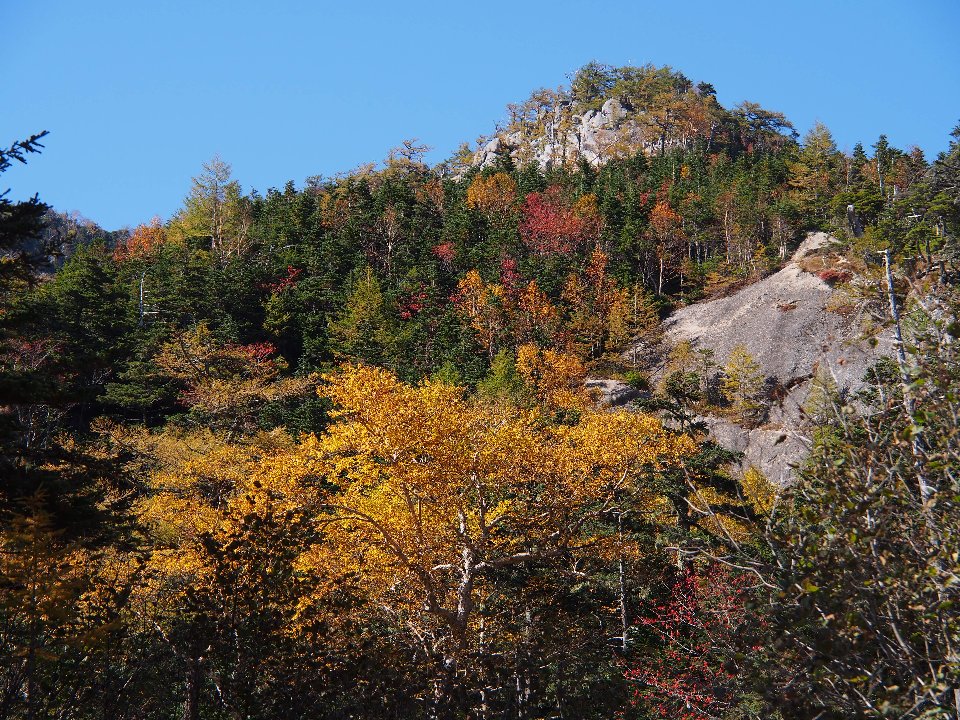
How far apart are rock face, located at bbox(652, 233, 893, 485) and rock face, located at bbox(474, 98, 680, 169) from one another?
3748 centimetres

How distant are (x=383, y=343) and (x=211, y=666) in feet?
110

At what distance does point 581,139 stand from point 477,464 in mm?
81154

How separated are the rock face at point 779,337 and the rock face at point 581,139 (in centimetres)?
3748

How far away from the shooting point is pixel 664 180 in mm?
63906

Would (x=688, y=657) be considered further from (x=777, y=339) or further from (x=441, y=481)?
(x=777, y=339)

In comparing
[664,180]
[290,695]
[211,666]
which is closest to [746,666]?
[290,695]

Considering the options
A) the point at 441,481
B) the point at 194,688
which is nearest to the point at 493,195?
the point at 441,481

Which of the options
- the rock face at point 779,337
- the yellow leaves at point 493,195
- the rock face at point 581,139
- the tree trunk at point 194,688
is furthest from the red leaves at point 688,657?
the rock face at point 581,139

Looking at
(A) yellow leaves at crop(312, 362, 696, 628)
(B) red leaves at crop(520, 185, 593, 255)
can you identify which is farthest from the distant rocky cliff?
(A) yellow leaves at crop(312, 362, 696, 628)

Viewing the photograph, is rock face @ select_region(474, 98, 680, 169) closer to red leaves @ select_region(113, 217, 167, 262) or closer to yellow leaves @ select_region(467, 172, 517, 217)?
yellow leaves @ select_region(467, 172, 517, 217)

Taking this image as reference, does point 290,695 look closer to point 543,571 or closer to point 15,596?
point 15,596

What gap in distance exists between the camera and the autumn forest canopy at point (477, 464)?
18.9 ft

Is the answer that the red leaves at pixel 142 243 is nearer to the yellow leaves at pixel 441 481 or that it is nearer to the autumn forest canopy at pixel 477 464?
the autumn forest canopy at pixel 477 464

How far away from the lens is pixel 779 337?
44.0 metres
